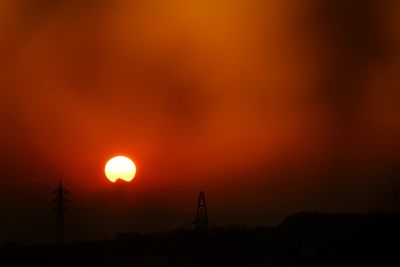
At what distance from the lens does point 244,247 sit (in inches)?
4847

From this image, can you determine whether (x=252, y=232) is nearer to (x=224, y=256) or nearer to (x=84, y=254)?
(x=224, y=256)

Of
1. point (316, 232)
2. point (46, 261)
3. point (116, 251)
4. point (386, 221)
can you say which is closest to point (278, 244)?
point (316, 232)

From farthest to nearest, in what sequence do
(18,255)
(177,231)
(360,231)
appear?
(177,231) < (18,255) < (360,231)

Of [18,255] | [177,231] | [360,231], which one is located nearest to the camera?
[360,231]

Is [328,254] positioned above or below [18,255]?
below

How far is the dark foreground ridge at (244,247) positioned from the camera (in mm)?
111312

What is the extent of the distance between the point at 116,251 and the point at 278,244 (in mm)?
23937

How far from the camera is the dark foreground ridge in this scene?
111312 mm

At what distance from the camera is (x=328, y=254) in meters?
110

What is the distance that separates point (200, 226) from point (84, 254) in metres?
17.7

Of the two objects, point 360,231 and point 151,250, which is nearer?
point 360,231

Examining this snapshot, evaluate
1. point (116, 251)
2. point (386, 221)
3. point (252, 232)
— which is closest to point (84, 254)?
point (116, 251)

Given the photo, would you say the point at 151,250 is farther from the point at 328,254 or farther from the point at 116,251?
the point at 328,254

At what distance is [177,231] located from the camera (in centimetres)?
13675
